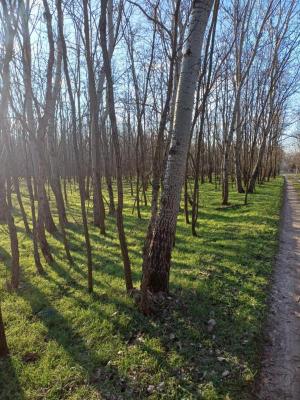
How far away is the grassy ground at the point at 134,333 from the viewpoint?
2703 mm

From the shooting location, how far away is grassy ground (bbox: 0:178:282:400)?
2.70 metres

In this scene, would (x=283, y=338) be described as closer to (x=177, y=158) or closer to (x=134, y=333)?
(x=134, y=333)

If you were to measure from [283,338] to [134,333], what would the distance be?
5.78ft

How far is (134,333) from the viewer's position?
344cm

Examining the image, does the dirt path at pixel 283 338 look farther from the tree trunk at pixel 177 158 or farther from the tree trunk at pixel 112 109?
the tree trunk at pixel 112 109

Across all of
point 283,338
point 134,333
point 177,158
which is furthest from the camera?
point 177,158

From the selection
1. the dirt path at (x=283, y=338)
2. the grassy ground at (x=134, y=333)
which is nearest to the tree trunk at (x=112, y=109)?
the grassy ground at (x=134, y=333)

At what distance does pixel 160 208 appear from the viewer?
3.88m

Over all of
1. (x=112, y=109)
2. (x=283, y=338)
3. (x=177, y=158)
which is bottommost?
(x=283, y=338)

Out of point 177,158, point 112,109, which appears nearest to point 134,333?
point 177,158

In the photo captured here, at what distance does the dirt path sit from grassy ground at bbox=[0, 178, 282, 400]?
0.15m

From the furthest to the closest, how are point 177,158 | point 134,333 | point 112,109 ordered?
point 177,158 → point 112,109 → point 134,333

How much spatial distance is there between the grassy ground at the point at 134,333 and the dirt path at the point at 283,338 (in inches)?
5.7

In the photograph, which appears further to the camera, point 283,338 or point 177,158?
point 177,158
